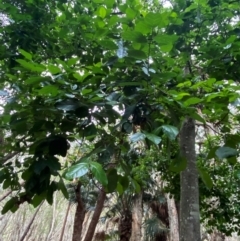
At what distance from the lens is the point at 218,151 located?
3.35ft

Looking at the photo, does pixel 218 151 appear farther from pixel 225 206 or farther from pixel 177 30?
pixel 225 206

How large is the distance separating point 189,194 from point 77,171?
2.76ft

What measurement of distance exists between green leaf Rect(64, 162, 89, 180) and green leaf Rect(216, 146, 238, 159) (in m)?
0.43

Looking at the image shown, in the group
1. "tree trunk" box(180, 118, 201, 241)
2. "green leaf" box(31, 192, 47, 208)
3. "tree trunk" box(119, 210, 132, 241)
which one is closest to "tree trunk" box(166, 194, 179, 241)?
"tree trunk" box(119, 210, 132, 241)

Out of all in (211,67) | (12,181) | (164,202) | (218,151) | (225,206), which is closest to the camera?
(218,151)

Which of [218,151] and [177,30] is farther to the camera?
[177,30]

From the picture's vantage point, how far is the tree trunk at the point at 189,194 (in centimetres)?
145

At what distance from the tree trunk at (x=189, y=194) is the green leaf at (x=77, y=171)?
691mm

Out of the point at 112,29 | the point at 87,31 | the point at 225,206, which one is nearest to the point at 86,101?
the point at 112,29

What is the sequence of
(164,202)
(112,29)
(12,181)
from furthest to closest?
(164,202) → (12,181) → (112,29)

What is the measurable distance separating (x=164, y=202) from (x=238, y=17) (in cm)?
535

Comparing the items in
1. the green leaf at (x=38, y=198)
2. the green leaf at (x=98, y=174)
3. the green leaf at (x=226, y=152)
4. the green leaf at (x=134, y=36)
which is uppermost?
the green leaf at (x=134, y=36)

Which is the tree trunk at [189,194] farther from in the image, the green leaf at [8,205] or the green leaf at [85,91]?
the green leaf at [8,205]

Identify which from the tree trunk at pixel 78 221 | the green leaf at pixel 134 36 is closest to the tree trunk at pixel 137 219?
the tree trunk at pixel 78 221
